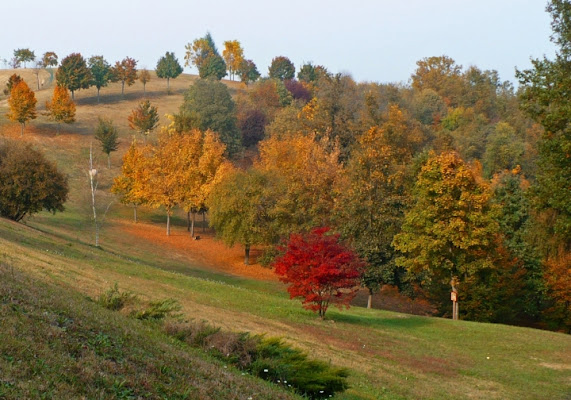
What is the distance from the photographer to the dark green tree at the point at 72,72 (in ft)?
330

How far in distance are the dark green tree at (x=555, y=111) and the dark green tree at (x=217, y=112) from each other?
66.3 m

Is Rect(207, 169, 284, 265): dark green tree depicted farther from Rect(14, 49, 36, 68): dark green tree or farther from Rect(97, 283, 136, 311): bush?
Rect(14, 49, 36, 68): dark green tree

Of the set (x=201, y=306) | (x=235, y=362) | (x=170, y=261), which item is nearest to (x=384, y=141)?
(x=170, y=261)

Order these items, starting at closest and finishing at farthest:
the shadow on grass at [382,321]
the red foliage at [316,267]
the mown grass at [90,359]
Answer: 1. the mown grass at [90,359]
2. the red foliage at [316,267]
3. the shadow on grass at [382,321]

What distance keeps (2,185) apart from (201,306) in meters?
25.4

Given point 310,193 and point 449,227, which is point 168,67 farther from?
point 449,227

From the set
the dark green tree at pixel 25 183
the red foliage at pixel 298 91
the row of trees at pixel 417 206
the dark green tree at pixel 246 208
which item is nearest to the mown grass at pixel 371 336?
the row of trees at pixel 417 206

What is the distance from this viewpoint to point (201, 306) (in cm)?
2544

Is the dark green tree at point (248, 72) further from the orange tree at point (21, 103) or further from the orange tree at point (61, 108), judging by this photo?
the orange tree at point (21, 103)

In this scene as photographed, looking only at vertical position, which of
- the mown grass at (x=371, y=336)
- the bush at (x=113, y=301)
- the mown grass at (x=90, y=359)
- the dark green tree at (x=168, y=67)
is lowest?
the mown grass at (x=371, y=336)

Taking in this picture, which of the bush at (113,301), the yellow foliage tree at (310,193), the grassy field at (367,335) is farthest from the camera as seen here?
the yellow foliage tree at (310,193)

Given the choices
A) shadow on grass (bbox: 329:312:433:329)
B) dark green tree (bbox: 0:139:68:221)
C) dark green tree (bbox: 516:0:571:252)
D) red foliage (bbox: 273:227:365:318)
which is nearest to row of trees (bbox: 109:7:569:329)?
dark green tree (bbox: 516:0:571:252)

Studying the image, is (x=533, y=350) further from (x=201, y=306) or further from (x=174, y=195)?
(x=174, y=195)

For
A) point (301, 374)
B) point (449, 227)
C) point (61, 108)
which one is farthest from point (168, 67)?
point (301, 374)
